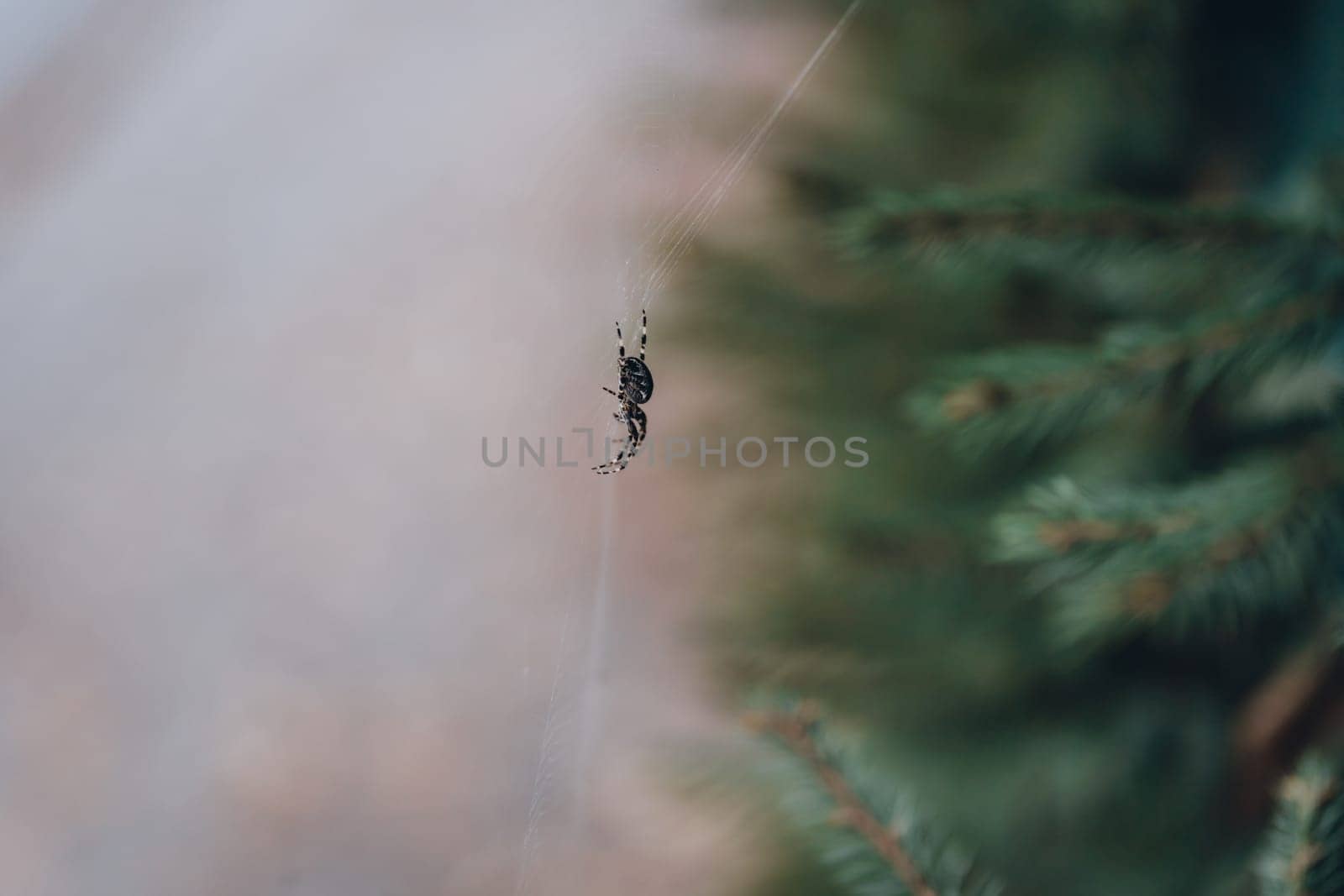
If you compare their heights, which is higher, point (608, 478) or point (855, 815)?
point (608, 478)

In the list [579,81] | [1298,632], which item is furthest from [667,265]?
[1298,632]

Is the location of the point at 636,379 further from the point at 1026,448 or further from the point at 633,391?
the point at 1026,448

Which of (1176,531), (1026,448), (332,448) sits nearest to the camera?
(1176,531)

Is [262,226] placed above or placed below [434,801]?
above

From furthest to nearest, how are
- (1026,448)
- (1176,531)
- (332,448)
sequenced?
(332,448), (1026,448), (1176,531)

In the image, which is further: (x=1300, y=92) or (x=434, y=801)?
(x=434, y=801)

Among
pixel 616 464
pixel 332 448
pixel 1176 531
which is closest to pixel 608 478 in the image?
pixel 616 464

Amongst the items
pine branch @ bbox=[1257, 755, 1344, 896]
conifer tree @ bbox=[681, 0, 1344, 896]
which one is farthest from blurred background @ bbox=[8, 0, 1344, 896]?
pine branch @ bbox=[1257, 755, 1344, 896]

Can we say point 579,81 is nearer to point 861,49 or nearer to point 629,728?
point 861,49
